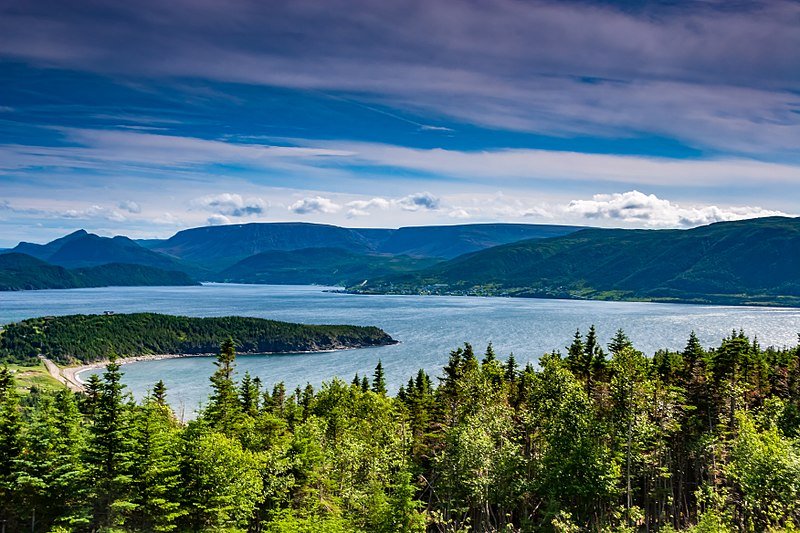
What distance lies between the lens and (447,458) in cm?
5072

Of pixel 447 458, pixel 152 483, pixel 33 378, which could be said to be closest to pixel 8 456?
pixel 152 483

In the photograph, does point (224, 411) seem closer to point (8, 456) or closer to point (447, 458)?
point (8, 456)

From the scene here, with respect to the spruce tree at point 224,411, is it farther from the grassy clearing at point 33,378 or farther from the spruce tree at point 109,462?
the grassy clearing at point 33,378

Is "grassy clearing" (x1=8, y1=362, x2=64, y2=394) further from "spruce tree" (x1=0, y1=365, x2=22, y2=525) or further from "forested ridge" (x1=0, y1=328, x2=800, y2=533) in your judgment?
"spruce tree" (x1=0, y1=365, x2=22, y2=525)

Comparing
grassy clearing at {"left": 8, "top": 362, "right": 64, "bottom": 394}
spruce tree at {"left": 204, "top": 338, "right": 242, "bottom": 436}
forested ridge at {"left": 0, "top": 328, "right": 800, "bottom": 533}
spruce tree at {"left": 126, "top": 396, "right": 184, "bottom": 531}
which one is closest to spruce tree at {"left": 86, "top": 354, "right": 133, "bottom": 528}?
forested ridge at {"left": 0, "top": 328, "right": 800, "bottom": 533}

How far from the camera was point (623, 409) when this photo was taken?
160 feet

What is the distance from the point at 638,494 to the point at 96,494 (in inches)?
2024

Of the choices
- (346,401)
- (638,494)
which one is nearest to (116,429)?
(346,401)

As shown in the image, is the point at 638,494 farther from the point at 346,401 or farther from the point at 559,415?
the point at 346,401

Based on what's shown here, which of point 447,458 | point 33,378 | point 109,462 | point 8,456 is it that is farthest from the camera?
point 33,378

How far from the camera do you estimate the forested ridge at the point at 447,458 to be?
39.5m

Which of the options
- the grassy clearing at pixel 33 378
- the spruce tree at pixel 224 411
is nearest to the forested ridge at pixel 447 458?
the spruce tree at pixel 224 411

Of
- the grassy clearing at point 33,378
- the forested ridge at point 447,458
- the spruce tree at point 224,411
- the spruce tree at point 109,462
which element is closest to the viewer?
the spruce tree at point 109,462

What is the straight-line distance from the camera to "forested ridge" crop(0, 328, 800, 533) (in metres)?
39.5
